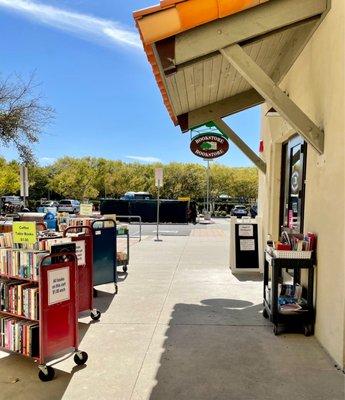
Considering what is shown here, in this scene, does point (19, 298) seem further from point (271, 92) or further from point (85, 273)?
point (271, 92)

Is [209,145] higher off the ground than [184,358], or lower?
higher

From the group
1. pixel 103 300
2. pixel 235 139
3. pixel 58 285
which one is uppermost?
pixel 235 139

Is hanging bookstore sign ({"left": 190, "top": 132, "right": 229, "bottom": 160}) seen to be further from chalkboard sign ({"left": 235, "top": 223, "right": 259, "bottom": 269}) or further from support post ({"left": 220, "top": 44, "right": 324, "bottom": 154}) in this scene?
support post ({"left": 220, "top": 44, "right": 324, "bottom": 154})

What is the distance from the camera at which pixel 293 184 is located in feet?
23.1

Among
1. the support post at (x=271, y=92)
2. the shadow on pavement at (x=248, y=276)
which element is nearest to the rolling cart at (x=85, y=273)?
the support post at (x=271, y=92)

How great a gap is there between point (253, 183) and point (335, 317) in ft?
157

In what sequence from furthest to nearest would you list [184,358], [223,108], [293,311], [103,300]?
[223,108] → [103,300] → [293,311] → [184,358]

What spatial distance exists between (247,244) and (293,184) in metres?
2.11

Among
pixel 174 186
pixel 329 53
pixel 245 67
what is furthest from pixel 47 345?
pixel 174 186

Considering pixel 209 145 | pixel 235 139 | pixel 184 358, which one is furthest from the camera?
pixel 209 145

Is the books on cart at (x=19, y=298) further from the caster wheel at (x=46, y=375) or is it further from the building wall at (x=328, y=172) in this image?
the building wall at (x=328, y=172)

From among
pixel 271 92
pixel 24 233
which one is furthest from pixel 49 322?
pixel 271 92

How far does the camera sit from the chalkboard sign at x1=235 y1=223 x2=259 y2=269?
862 centimetres

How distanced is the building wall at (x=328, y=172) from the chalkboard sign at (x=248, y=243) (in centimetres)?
343
